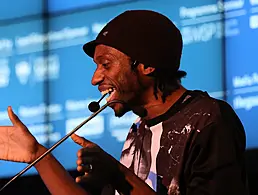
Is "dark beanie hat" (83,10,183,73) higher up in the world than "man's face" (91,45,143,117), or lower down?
higher up

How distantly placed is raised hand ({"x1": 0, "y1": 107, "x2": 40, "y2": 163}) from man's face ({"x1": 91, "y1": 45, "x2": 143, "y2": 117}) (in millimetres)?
196

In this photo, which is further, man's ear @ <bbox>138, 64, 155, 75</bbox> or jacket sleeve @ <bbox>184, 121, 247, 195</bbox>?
man's ear @ <bbox>138, 64, 155, 75</bbox>

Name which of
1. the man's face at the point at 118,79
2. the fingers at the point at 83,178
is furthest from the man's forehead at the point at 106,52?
the fingers at the point at 83,178

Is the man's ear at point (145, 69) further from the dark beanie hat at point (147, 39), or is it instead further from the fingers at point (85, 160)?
the fingers at point (85, 160)

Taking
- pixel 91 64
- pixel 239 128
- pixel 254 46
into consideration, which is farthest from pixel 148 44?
pixel 91 64

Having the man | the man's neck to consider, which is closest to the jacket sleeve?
the man

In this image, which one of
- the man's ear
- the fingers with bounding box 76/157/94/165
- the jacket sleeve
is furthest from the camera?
the man's ear

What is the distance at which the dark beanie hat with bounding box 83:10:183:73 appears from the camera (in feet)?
5.94

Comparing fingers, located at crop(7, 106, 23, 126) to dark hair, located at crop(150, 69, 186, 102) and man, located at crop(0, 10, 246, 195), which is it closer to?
man, located at crop(0, 10, 246, 195)

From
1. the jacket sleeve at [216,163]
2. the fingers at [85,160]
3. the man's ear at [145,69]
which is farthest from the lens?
the man's ear at [145,69]

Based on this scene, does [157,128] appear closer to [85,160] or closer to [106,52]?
[106,52]

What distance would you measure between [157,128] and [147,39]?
207 mm

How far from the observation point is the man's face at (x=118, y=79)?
1.83m

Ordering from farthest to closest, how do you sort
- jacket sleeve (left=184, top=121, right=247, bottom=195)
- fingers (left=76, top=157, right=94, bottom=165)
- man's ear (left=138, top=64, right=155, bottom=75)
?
man's ear (left=138, top=64, right=155, bottom=75) < jacket sleeve (left=184, top=121, right=247, bottom=195) < fingers (left=76, top=157, right=94, bottom=165)
